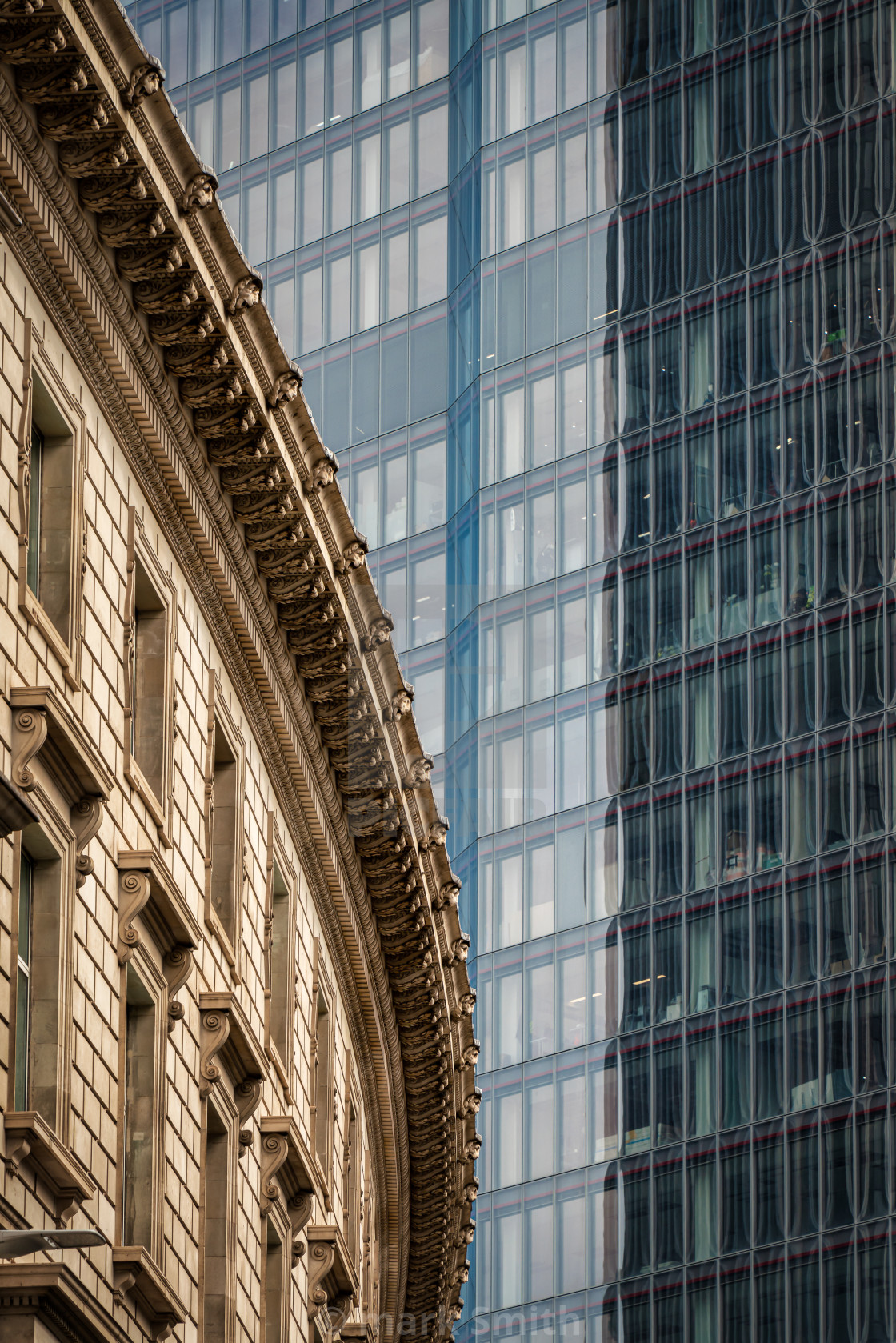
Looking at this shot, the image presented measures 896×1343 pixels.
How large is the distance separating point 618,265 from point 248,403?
85.5 meters

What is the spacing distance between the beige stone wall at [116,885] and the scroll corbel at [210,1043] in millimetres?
156

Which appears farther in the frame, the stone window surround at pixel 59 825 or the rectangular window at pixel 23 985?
the rectangular window at pixel 23 985

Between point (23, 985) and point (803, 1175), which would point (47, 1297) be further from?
point (803, 1175)

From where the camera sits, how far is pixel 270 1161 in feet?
113

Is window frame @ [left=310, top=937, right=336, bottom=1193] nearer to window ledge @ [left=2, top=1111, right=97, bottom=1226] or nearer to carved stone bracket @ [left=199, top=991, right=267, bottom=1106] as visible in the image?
carved stone bracket @ [left=199, top=991, right=267, bottom=1106]

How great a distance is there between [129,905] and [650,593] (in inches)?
3333

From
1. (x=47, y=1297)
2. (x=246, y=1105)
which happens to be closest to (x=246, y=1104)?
(x=246, y=1105)

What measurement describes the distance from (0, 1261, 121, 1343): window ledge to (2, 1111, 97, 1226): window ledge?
36.6 inches

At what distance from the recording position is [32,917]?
24250 millimetres

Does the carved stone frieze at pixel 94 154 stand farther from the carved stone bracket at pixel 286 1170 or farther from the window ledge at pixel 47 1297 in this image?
the carved stone bracket at pixel 286 1170

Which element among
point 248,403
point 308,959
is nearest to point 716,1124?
point 308,959

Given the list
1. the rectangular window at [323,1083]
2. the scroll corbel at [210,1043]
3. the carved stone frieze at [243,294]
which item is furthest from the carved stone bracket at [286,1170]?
the carved stone frieze at [243,294]

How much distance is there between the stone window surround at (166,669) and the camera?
2838 centimetres

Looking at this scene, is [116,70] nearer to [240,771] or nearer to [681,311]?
[240,771]
